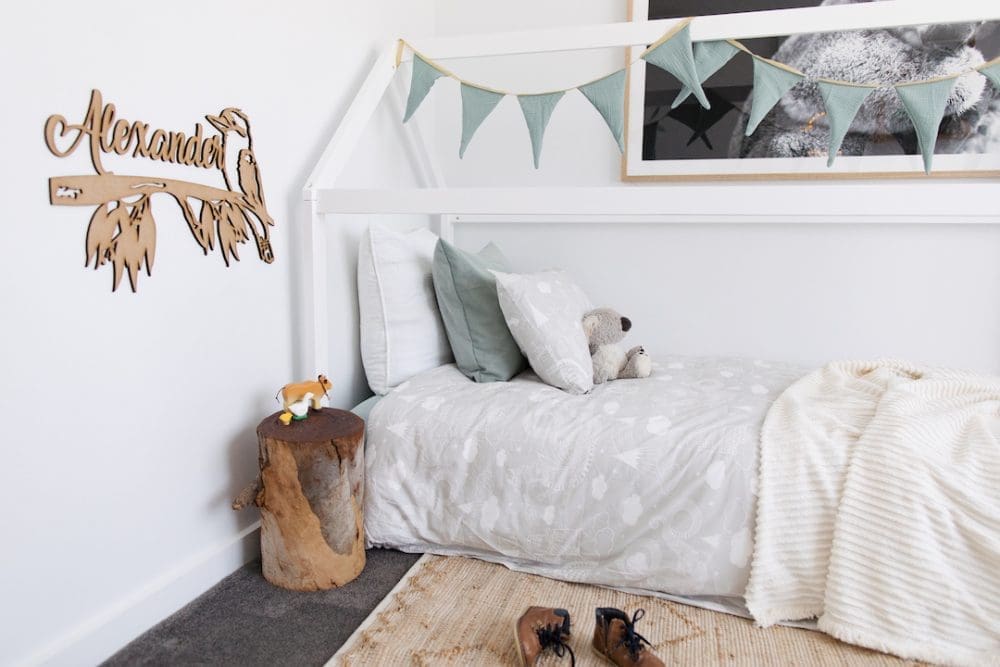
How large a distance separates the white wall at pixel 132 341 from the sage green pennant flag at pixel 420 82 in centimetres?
25

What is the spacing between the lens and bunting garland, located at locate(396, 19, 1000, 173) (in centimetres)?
148

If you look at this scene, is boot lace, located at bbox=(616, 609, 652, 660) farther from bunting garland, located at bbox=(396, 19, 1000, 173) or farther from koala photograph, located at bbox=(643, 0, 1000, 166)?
koala photograph, located at bbox=(643, 0, 1000, 166)

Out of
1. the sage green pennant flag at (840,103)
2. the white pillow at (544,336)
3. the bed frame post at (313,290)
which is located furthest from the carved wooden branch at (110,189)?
the sage green pennant flag at (840,103)

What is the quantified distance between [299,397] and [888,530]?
3.95 feet

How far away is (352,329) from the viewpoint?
74.1 inches

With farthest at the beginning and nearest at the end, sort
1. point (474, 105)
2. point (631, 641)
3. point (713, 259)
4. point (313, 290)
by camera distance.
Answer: point (713, 259), point (474, 105), point (313, 290), point (631, 641)

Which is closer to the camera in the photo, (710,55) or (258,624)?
(258,624)

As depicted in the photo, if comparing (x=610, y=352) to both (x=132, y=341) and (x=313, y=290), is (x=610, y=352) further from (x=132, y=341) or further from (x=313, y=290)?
(x=132, y=341)

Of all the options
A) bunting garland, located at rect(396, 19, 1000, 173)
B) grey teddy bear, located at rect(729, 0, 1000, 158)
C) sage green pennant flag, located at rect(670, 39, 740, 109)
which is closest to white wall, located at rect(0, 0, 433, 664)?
bunting garland, located at rect(396, 19, 1000, 173)

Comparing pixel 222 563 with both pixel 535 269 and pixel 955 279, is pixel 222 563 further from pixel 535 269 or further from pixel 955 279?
pixel 955 279

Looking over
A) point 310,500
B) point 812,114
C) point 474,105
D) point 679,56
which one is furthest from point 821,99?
point 310,500

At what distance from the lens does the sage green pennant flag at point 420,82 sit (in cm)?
179

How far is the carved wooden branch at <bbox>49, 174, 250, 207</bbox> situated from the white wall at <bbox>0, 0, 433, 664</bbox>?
0.02 metres

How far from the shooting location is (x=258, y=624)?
1347 mm
